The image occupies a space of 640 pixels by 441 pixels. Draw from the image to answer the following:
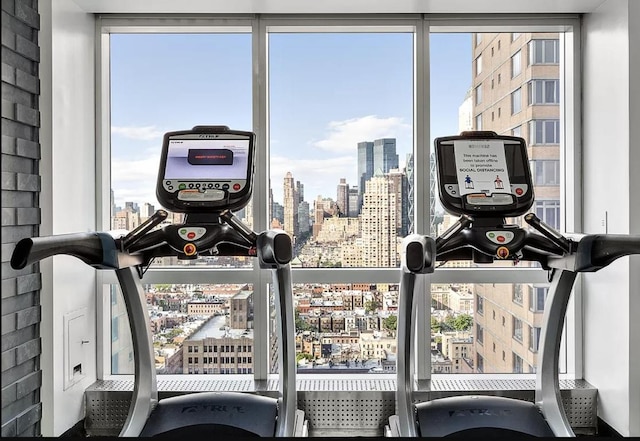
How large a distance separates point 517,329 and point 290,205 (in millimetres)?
1616

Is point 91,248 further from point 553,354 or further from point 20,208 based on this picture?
point 553,354

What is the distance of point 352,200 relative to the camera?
10.6 ft

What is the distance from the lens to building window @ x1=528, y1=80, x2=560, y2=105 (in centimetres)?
318

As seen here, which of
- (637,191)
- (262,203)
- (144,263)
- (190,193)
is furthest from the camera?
(262,203)

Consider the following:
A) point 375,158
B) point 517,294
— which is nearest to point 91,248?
point 375,158

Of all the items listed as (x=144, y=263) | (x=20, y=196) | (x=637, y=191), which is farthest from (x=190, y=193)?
(x=637, y=191)

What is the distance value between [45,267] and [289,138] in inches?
61.5

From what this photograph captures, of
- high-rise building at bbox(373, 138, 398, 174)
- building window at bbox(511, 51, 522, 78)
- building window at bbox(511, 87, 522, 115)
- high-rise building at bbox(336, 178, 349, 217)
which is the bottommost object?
high-rise building at bbox(336, 178, 349, 217)

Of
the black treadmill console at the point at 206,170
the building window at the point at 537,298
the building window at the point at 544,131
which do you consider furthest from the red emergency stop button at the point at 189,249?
the building window at the point at 544,131

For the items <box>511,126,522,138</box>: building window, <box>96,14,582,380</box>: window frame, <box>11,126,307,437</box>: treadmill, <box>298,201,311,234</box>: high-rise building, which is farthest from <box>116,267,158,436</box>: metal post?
<box>511,126,522,138</box>: building window

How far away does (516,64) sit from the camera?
321 cm

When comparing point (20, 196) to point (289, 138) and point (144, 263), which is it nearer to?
point (144, 263)

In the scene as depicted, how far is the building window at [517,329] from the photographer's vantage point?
315 centimetres

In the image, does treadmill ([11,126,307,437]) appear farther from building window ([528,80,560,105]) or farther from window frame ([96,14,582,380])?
building window ([528,80,560,105])
